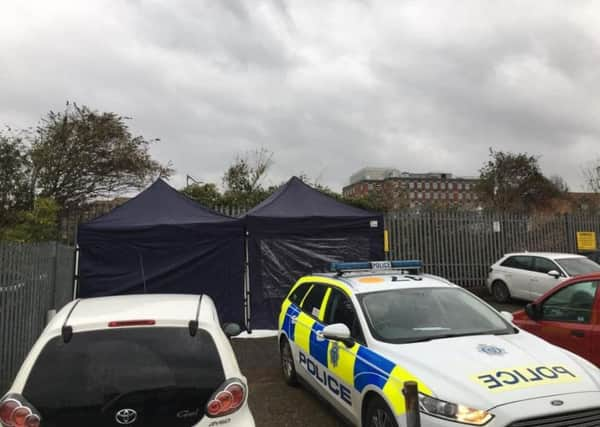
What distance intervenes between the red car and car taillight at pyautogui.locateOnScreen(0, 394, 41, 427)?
4.73m

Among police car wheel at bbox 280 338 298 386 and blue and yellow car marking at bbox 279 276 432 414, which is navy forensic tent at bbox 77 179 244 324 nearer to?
police car wheel at bbox 280 338 298 386

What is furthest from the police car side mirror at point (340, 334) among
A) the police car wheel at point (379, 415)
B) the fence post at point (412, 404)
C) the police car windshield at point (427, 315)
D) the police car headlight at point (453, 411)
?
the fence post at point (412, 404)

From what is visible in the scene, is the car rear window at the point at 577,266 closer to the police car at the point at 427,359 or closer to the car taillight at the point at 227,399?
the police car at the point at 427,359

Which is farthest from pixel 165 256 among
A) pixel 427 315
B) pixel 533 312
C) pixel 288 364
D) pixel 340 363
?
pixel 533 312

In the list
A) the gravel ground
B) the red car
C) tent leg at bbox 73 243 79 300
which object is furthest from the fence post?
tent leg at bbox 73 243 79 300

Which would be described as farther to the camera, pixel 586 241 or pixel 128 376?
pixel 586 241

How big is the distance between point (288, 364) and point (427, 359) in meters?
2.86

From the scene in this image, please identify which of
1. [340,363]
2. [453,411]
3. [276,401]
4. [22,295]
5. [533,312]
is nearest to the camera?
[453,411]

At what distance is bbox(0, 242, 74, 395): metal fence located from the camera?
523 centimetres

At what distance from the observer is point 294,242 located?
10.0m

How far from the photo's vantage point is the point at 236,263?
9781 millimetres

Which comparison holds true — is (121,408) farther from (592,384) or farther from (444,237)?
(444,237)

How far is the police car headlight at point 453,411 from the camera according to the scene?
287 centimetres

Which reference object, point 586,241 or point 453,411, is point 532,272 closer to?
point 586,241
